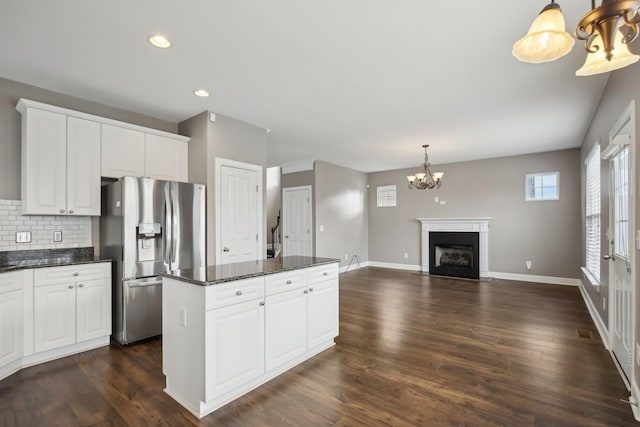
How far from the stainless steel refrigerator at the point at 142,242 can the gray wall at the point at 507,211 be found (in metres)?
5.89

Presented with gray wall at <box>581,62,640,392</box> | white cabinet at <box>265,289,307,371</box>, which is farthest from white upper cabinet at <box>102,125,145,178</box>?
gray wall at <box>581,62,640,392</box>

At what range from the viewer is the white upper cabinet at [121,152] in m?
3.44

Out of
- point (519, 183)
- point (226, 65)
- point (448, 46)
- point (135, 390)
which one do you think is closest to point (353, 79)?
point (448, 46)

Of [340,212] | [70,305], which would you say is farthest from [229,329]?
[340,212]

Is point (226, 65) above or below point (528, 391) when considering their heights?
above

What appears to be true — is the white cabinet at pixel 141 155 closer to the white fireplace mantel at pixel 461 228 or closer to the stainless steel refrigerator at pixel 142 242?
the stainless steel refrigerator at pixel 142 242

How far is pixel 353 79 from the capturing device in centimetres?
309

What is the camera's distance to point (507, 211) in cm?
679

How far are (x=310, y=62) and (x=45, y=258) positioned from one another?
333 cm

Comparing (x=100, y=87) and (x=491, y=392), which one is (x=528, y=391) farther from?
(x=100, y=87)

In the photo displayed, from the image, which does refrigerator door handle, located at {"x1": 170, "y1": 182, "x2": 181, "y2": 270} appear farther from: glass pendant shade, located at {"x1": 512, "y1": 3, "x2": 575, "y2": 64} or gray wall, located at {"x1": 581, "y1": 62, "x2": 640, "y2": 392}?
gray wall, located at {"x1": 581, "y1": 62, "x2": 640, "y2": 392}

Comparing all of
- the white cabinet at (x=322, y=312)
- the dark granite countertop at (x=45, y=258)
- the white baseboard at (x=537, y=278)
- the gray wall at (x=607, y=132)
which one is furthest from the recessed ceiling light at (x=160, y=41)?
the white baseboard at (x=537, y=278)

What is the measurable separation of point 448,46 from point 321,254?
208 inches

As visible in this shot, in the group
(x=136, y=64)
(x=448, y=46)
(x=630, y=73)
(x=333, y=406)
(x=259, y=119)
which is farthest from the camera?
(x=259, y=119)
